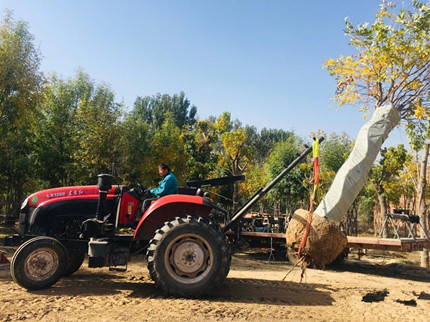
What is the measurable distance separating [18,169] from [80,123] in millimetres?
3820

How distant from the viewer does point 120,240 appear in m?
5.28

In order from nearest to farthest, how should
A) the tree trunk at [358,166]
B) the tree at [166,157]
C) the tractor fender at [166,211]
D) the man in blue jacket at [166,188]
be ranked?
1. the tractor fender at [166,211]
2. the man in blue jacket at [166,188]
3. the tree trunk at [358,166]
4. the tree at [166,157]

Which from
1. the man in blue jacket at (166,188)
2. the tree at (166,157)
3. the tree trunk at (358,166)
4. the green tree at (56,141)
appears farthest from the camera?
the tree at (166,157)

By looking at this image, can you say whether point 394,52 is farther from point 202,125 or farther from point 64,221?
point 202,125

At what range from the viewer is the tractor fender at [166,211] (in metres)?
5.09

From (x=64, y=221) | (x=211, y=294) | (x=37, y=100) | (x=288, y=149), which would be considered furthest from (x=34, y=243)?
(x=288, y=149)

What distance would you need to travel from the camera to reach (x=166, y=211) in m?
5.14

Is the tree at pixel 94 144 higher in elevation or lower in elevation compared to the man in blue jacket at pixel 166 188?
higher

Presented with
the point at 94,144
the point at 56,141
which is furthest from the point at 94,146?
the point at 56,141

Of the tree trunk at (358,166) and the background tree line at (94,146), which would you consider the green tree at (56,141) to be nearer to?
the background tree line at (94,146)

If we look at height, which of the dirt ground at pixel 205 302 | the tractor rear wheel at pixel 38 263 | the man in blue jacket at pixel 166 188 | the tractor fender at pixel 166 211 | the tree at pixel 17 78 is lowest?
the dirt ground at pixel 205 302

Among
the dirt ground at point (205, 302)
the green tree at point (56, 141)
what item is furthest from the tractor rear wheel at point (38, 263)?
the green tree at point (56, 141)

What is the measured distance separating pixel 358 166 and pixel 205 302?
7.40 meters

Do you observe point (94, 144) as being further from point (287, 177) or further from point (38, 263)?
point (287, 177)
